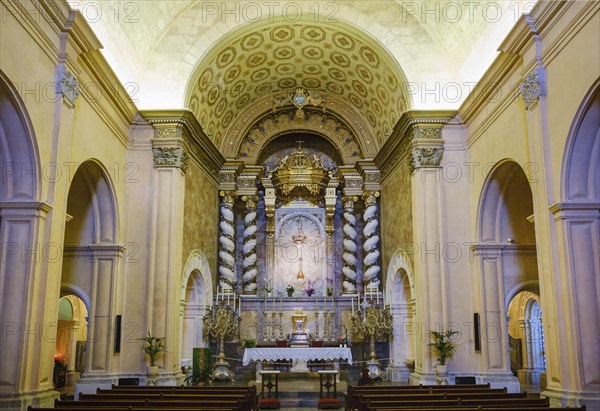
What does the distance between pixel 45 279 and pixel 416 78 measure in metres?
10.7

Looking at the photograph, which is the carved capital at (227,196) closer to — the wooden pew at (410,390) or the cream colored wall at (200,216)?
the cream colored wall at (200,216)

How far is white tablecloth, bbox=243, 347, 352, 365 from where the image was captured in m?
16.5

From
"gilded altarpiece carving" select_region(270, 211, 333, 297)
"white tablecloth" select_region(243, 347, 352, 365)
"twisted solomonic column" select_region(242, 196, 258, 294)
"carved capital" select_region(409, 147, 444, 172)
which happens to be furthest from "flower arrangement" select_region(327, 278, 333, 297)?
"carved capital" select_region(409, 147, 444, 172)

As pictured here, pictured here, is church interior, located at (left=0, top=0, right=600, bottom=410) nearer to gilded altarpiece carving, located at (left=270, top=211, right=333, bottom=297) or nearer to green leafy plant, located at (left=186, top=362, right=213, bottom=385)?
gilded altarpiece carving, located at (left=270, top=211, right=333, bottom=297)

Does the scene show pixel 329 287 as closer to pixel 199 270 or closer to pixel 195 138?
pixel 199 270

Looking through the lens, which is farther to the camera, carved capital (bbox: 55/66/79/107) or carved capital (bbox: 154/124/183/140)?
carved capital (bbox: 154/124/183/140)

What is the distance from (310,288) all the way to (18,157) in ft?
41.0

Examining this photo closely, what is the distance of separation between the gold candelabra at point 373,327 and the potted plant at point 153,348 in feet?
20.5

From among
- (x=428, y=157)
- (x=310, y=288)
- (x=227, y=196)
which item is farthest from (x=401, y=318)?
(x=227, y=196)

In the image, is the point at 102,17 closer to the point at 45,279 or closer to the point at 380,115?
the point at 45,279

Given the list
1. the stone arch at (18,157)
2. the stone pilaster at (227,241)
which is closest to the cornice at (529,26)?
the stone arch at (18,157)

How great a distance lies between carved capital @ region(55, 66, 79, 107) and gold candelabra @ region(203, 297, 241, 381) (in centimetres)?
859

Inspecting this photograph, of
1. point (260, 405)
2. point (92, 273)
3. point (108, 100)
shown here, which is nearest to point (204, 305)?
point (92, 273)

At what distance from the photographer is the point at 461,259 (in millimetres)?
15852
